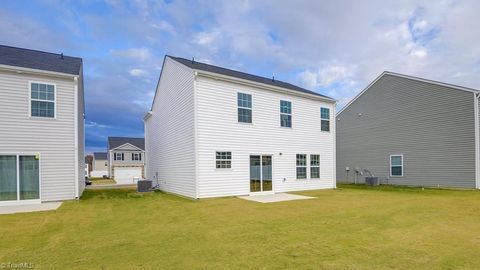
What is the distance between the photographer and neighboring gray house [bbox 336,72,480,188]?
1652cm

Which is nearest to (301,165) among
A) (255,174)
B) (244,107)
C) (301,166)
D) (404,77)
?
(301,166)

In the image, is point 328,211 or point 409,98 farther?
point 409,98

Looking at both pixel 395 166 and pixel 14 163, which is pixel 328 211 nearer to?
pixel 14 163

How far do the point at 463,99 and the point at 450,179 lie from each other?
16.0 feet

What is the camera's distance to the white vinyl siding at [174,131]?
1315 cm

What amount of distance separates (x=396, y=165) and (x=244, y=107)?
1286 cm

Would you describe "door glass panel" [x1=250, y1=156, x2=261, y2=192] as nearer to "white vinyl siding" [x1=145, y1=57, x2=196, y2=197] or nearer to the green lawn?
"white vinyl siding" [x1=145, y1=57, x2=196, y2=197]

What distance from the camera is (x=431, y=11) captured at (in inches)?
512

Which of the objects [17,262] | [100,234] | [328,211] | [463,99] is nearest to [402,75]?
[463,99]

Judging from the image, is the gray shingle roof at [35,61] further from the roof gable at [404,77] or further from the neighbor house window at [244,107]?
the roof gable at [404,77]

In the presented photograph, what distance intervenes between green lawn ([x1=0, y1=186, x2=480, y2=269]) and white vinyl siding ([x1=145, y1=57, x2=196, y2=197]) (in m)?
4.01

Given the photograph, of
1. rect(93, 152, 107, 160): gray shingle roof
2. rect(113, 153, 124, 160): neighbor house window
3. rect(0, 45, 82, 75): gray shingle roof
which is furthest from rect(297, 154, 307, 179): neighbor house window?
rect(93, 152, 107, 160): gray shingle roof

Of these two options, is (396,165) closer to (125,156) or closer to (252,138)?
(252,138)

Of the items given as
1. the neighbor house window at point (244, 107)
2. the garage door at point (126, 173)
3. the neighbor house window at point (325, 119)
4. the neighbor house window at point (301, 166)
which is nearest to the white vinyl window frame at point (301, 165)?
the neighbor house window at point (301, 166)
